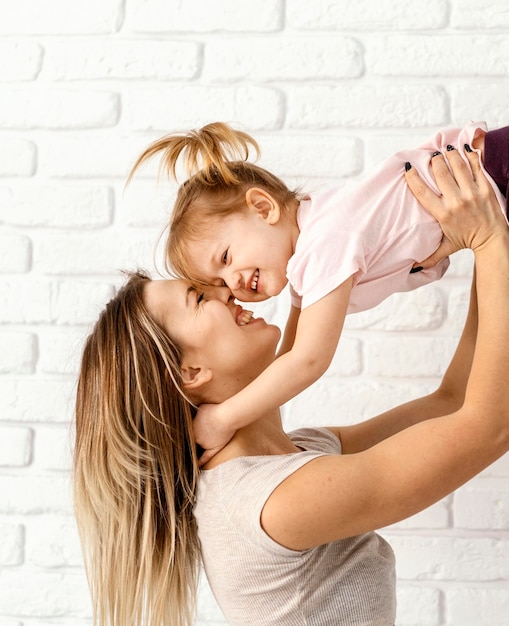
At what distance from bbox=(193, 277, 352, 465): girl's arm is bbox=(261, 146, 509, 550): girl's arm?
131mm

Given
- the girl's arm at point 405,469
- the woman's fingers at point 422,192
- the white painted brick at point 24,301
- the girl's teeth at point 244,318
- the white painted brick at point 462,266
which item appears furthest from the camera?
the white painted brick at point 24,301

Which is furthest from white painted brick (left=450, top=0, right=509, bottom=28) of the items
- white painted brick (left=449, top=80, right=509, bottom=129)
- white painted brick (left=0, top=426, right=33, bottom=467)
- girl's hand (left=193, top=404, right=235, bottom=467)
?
white painted brick (left=0, top=426, right=33, bottom=467)

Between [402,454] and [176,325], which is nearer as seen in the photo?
[402,454]

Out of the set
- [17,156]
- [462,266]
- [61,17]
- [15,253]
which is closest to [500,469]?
[462,266]

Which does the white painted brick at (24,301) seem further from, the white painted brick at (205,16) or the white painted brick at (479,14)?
the white painted brick at (479,14)

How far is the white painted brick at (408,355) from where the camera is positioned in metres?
1.92

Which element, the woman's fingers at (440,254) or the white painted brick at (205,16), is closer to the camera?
the woman's fingers at (440,254)

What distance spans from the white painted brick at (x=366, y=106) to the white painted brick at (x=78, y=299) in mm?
596

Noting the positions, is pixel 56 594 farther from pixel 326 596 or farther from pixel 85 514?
pixel 326 596

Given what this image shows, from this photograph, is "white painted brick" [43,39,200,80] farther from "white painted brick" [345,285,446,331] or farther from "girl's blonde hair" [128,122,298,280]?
"white painted brick" [345,285,446,331]

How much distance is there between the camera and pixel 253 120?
1960 mm

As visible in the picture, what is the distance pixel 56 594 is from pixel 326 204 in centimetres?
121

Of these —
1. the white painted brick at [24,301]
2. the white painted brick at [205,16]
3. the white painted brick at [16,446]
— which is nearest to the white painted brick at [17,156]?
the white painted brick at [24,301]

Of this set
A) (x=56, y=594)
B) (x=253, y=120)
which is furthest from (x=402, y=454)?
(x=56, y=594)
